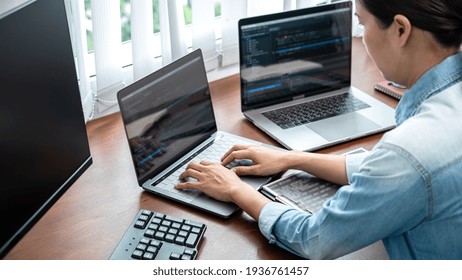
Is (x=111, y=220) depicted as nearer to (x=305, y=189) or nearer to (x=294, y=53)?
(x=305, y=189)

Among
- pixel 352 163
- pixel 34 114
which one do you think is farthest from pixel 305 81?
pixel 34 114

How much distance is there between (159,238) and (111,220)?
14 cm

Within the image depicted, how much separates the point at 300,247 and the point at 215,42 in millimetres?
870

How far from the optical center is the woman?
89 cm

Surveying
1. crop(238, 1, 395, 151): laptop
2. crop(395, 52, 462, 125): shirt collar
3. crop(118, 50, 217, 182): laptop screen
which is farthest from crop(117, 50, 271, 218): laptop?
crop(395, 52, 462, 125): shirt collar

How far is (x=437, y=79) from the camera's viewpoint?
98cm

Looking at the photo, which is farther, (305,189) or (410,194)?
(305,189)

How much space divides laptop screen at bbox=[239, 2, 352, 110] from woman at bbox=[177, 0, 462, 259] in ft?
1.53

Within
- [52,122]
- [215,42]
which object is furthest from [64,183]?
[215,42]

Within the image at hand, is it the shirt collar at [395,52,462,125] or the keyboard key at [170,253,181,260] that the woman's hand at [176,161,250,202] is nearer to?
the keyboard key at [170,253,181,260]

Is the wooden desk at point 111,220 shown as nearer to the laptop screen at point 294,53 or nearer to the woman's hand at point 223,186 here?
the woman's hand at point 223,186

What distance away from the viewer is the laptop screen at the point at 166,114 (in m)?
1.21
